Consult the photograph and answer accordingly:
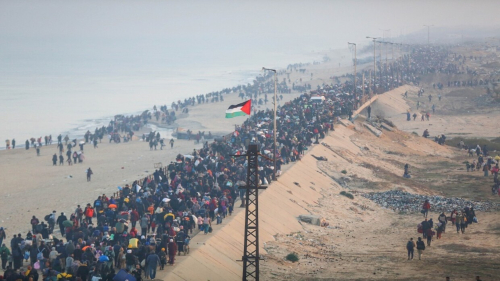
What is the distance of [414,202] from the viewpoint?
3969 centimetres

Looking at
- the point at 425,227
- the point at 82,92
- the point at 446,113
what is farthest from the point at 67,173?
the point at 82,92

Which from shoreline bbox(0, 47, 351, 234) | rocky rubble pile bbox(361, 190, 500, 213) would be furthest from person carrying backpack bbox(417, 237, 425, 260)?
shoreline bbox(0, 47, 351, 234)

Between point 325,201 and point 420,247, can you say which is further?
point 325,201

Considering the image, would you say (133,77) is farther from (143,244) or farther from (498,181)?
(143,244)

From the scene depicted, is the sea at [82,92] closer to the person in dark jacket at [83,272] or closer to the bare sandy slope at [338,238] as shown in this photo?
the bare sandy slope at [338,238]

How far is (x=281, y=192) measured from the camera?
3625cm

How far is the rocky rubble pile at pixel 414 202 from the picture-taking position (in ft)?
126

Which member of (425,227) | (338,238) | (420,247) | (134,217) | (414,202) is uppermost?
(134,217)

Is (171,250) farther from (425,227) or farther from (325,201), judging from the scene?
(325,201)

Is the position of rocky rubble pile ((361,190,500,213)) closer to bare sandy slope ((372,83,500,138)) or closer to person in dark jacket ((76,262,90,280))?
person in dark jacket ((76,262,90,280))

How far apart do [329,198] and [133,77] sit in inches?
5325

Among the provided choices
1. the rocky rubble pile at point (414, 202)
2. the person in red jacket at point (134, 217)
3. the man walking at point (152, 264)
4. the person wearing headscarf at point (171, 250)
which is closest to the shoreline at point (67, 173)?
the person in red jacket at point (134, 217)

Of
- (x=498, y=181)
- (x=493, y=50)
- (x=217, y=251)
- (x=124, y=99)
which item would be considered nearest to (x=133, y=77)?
(x=124, y=99)

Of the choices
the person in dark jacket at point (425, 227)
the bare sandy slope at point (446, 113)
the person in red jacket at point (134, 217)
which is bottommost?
the bare sandy slope at point (446, 113)
